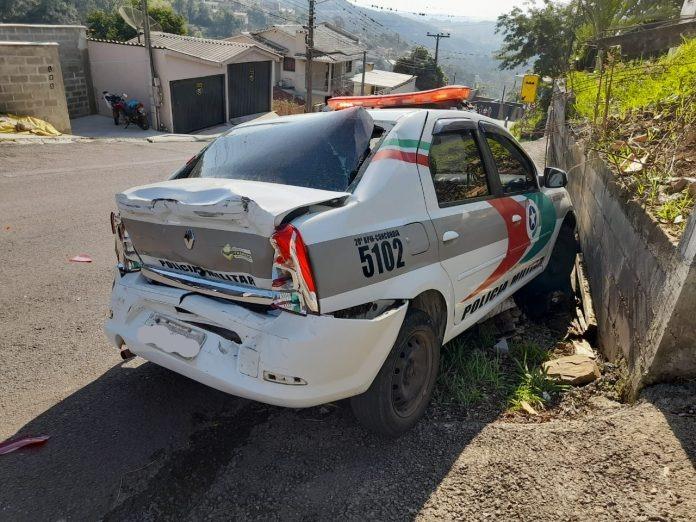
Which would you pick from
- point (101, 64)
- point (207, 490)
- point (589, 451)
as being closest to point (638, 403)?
point (589, 451)

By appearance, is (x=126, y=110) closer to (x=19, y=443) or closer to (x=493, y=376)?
(x=19, y=443)

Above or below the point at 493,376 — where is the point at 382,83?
below

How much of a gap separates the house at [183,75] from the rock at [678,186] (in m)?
20.1

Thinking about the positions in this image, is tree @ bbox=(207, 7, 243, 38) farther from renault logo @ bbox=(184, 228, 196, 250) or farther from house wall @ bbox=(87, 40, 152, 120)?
renault logo @ bbox=(184, 228, 196, 250)

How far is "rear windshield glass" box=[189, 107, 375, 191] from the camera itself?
2867mm

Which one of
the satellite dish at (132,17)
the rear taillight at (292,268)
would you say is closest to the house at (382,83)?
the satellite dish at (132,17)

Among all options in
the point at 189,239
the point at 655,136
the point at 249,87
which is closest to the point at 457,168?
the point at 189,239

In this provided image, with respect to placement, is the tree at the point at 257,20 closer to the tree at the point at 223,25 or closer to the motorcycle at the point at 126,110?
the tree at the point at 223,25

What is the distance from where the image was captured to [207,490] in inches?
102

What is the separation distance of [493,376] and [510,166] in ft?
5.44

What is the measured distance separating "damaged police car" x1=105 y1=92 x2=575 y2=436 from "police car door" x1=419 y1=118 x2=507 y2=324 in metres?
0.01

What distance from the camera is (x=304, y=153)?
299 cm

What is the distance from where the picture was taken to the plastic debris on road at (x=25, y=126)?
13.2 metres

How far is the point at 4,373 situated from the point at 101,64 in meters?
20.9
